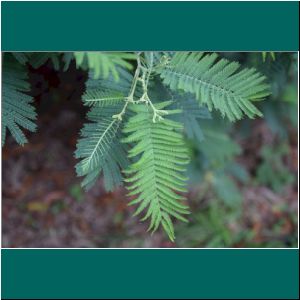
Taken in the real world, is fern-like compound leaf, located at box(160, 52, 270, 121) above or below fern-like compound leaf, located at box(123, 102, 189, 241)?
above

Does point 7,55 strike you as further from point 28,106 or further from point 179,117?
point 179,117

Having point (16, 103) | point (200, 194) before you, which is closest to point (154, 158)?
point (16, 103)

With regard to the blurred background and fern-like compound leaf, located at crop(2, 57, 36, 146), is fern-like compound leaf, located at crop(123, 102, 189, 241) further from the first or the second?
the blurred background

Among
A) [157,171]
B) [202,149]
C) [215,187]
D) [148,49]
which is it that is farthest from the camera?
[215,187]

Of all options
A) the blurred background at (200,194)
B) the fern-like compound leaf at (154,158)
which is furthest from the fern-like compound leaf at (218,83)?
the blurred background at (200,194)

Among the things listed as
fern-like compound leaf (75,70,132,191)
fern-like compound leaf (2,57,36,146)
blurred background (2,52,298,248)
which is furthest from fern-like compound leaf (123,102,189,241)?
blurred background (2,52,298,248)

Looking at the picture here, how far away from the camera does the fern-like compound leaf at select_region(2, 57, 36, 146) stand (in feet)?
3.12

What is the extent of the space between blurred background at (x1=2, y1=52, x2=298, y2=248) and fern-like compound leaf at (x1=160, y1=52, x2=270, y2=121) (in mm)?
548

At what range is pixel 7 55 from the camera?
0.99 metres

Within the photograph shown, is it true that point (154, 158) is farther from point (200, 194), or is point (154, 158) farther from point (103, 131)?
point (200, 194)

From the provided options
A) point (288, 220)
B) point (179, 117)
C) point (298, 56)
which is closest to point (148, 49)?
point (179, 117)

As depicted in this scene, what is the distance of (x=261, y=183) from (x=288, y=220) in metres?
0.20

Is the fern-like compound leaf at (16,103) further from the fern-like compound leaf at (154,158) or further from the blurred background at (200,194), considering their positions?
the blurred background at (200,194)

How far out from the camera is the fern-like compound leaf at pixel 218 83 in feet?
2.78
